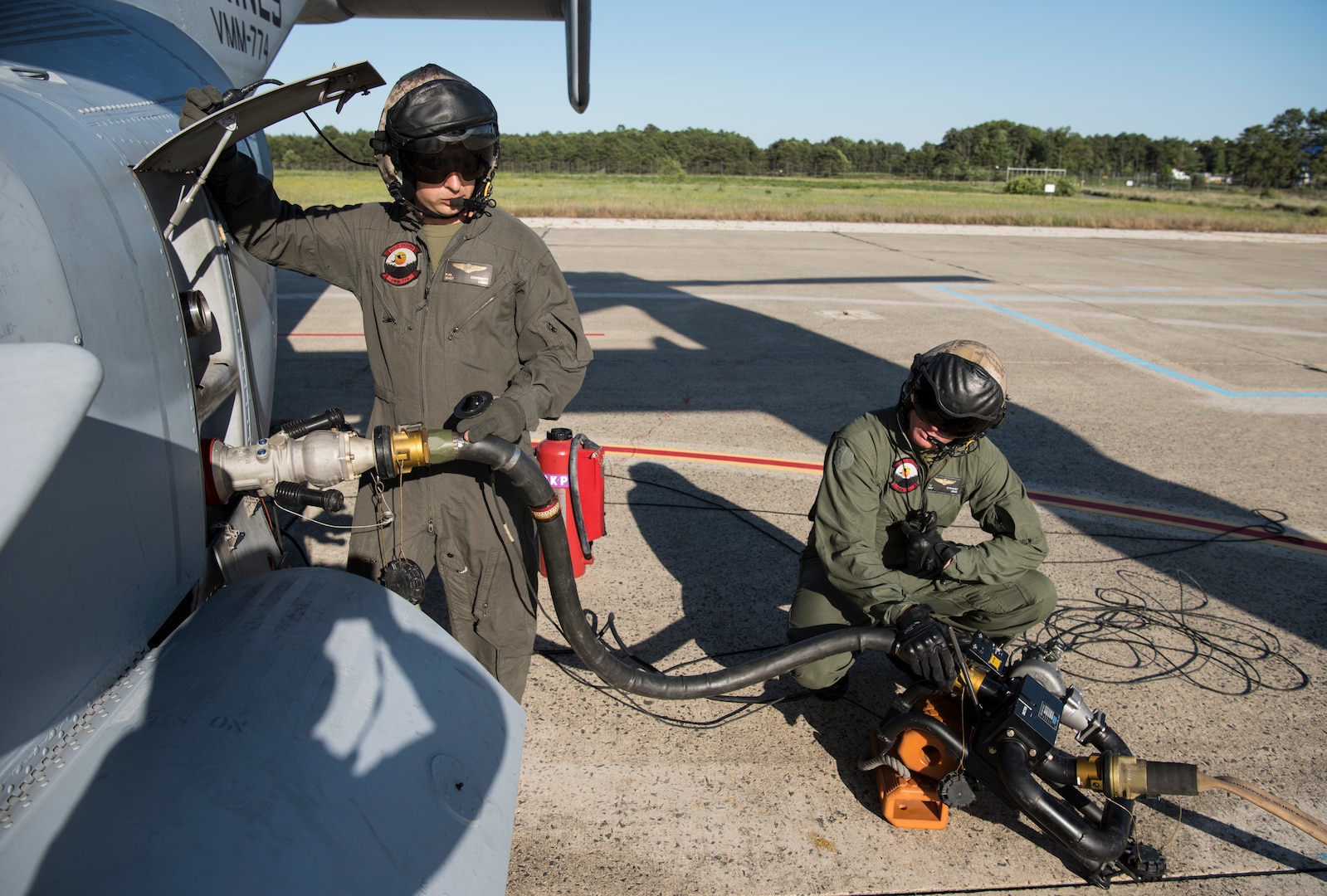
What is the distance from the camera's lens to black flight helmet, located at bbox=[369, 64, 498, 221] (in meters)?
2.53

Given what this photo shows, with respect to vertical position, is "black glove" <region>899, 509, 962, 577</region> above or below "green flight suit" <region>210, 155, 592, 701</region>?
below

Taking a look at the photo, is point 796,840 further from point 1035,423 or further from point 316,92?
point 1035,423

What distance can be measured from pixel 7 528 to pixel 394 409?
1847 millimetres

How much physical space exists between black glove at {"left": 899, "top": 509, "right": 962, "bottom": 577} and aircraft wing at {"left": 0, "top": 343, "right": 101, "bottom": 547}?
2767 mm

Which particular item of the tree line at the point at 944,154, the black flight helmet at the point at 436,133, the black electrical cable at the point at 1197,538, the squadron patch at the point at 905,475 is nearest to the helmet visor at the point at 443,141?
the black flight helmet at the point at 436,133

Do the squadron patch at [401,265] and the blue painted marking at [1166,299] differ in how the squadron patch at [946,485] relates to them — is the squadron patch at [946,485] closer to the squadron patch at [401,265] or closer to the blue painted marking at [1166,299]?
the squadron patch at [401,265]

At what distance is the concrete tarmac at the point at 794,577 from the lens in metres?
2.88

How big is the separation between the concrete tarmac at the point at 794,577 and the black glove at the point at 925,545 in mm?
750

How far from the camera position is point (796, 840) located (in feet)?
9.48

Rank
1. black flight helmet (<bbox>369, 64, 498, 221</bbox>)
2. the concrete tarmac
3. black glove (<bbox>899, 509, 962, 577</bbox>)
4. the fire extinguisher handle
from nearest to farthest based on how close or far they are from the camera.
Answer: black flight helmet (<bbox>369, 64, 498, 221</bbox>), the concrete tarmac, black glove (<bbox>899, 509, 962, 577</bbox>), the fire extinguisher handle

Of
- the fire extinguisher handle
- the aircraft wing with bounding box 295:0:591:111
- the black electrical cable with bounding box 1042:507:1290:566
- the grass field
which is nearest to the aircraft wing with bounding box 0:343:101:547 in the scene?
the fire extinguisher handle

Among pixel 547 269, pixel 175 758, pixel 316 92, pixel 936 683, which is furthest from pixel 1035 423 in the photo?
pixel 175 758

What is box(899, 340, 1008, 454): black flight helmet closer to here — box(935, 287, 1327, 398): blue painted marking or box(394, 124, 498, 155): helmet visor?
box(394, 124, 498, 155): helmet visor

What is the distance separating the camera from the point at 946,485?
3.47 meters
